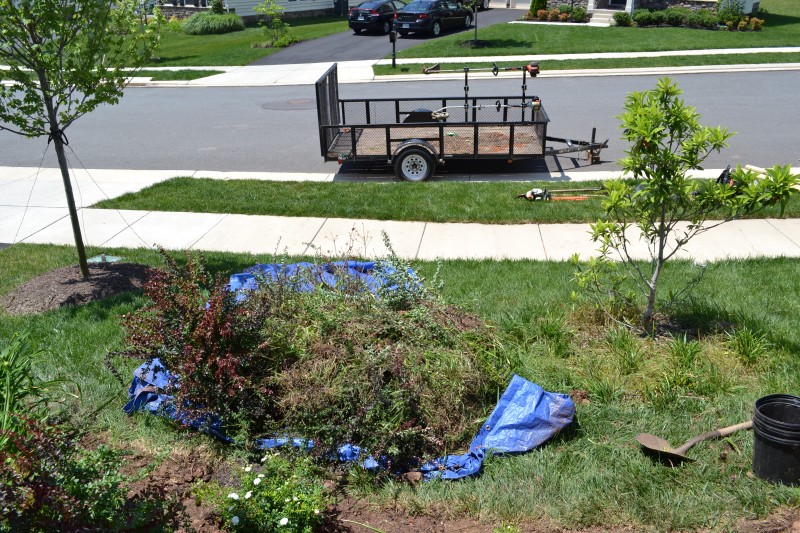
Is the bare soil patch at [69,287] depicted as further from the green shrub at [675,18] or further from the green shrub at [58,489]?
the green shrub at [675,18]

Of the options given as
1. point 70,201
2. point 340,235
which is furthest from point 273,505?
point 340,235

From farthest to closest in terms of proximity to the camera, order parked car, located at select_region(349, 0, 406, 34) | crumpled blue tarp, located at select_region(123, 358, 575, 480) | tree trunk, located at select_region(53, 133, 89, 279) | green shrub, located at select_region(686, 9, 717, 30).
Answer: parked car, located at select_region(349, 0, 406, 34)
green shrub, located at select_region(686, 9, 717, 30)
tree trunk, located at select_region(53, 133, 89, 279)
crumpled blue tarp, located at select_region(123, 358, 575, 480)

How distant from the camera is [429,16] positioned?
101 ft

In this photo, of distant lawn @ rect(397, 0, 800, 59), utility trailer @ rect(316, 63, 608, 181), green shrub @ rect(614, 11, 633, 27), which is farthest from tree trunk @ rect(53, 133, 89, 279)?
green shrub @ rect(614, 11, 633, 27)

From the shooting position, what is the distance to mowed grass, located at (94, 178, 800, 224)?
32.4ft

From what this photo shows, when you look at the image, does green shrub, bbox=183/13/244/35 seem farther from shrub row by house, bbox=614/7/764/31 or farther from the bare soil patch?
the bare soil patch

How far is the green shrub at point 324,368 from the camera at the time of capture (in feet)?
16.6

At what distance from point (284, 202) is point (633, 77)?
1468cm

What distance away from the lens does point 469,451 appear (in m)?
5.07

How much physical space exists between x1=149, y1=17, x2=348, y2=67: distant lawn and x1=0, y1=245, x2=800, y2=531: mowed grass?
20.4 meters

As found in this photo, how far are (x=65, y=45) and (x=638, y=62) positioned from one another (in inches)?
765

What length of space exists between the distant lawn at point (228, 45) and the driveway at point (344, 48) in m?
0.81

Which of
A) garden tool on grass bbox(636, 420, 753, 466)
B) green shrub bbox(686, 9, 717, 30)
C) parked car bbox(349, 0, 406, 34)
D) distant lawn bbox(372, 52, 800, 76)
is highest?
parked car bbox(349, 0, 406, 34)

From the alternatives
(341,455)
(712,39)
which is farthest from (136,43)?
(712,39)
